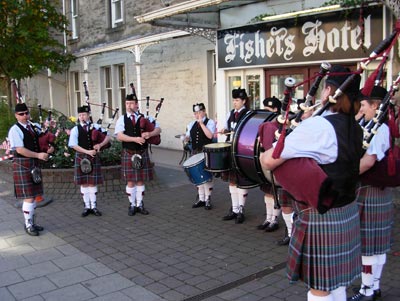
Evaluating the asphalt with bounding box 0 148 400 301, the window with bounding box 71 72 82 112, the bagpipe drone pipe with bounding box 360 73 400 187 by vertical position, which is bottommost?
the asphalt with bounding box 0 148 400 301

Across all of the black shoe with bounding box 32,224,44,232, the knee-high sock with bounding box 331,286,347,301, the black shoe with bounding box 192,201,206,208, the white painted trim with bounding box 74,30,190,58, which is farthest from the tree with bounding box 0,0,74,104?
the knee-high sock with bounding box 331,286,347,301

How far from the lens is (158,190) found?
28.0 ft

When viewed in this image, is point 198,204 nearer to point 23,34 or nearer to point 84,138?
point 84,138

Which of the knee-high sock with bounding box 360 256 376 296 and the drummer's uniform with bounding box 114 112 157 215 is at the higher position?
the drummer's uniform with bounding box 114 112 157 215

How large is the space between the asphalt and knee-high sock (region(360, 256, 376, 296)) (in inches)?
10.2

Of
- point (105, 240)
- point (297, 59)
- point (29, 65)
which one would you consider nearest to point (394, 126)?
point (105, 240)

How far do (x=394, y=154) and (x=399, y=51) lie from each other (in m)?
3.58

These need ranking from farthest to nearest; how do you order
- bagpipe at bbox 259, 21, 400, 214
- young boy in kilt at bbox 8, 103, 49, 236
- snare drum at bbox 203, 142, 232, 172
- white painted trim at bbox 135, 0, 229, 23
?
1. white painted trim at bbox 135, 0, 229, 23
2. young boy in kilt at bbox 8, 103, 49, 236
3. snare drum at bbox 203, 142, 232, 172
4. bagpipe at bbox 259, 21, 400, 214

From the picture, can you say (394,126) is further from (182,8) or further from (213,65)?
(213,65)

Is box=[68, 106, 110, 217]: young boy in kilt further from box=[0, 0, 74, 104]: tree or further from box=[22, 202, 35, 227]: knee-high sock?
box=[0, 0, 74, 104]: tree

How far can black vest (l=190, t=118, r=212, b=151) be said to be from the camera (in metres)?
7.00

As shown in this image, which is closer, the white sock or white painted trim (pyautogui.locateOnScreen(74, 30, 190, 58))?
the white sock

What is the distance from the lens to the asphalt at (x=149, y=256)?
4148 millimetres

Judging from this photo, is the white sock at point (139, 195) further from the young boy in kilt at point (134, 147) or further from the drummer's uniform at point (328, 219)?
the drummer's uniform at point (328, 219)
